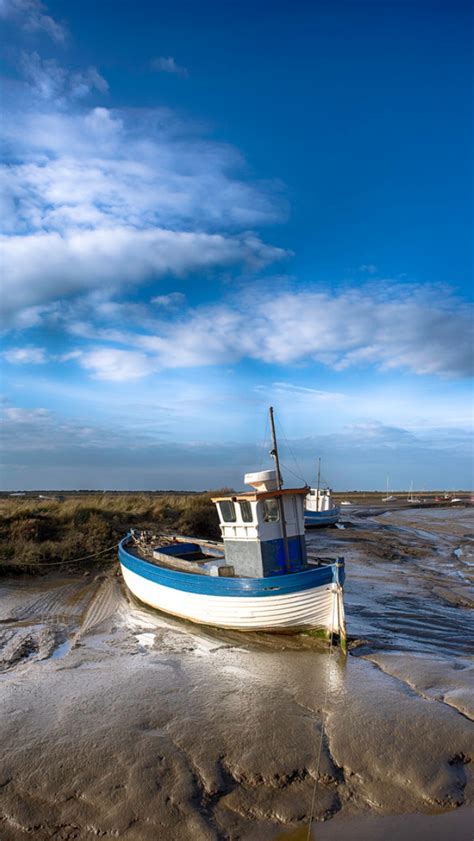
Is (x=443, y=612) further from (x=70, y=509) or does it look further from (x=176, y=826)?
(x=70, y=509)

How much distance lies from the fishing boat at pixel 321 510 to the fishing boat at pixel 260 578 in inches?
1023

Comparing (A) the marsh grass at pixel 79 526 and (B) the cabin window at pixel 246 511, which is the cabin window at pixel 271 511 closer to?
(B) the cabin window at pixel 246 511

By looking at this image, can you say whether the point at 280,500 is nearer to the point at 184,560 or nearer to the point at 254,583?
the point at 254,583

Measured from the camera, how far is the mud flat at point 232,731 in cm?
568

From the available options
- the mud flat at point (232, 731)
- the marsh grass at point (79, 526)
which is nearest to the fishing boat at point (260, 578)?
the mud flat at point (232, 731)

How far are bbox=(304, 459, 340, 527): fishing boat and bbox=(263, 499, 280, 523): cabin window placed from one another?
26.5m

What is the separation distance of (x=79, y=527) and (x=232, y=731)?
1957 centimetres

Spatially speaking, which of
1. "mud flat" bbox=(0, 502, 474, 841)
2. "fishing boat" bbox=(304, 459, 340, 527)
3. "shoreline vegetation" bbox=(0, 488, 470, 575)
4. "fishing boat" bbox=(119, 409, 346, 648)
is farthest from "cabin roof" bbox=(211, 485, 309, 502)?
"fishing boat" bbox=(304, 459, 340, 527)

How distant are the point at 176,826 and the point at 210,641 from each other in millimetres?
6611

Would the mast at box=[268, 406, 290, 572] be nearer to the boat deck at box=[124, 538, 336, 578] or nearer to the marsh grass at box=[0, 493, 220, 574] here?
the boat deck at box=[124, 538, 336, 578]

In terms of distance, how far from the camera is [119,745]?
7.09 meters

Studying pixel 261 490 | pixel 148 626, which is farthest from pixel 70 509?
pixel 261 490

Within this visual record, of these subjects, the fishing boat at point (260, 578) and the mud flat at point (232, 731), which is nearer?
the mud flat at point (232, 731)

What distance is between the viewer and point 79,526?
83.9 feet
